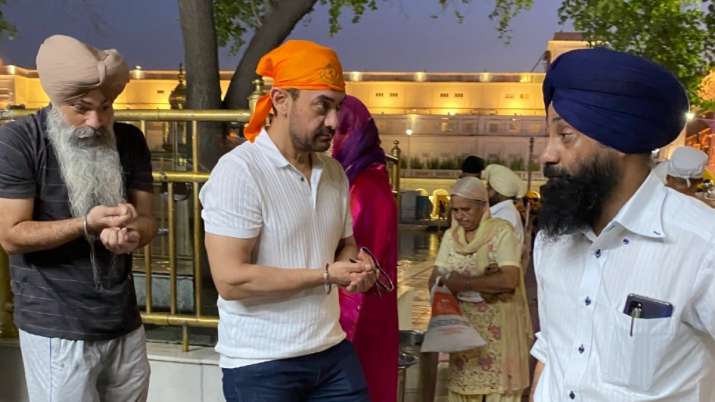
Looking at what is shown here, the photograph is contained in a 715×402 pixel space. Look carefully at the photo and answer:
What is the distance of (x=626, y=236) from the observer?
1.35 m

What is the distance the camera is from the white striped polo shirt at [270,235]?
1765mm

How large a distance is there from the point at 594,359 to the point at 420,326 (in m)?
5.71

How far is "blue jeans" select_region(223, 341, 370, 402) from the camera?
1.81 metres

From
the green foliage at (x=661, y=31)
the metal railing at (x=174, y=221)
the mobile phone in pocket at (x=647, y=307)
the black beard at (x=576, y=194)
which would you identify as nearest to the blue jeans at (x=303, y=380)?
the black beard at (x=576, y=194)

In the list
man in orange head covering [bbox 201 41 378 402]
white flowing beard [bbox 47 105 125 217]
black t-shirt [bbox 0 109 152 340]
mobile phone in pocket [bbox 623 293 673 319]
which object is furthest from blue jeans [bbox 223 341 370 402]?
mobile phone in pocket [bbox 623 293 673 319]

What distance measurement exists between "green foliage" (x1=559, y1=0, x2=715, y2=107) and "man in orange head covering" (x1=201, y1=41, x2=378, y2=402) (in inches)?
315

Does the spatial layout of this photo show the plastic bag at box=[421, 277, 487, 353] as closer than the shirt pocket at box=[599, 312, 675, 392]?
No

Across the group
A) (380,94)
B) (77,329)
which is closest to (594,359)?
(77,329)

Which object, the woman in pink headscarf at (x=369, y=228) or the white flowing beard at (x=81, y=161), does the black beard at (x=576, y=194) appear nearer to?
the woman in pink headscarf at (x=369, y=228)

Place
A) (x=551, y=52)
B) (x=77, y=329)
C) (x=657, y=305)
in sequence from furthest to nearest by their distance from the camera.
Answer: (x=551, y=52) < (x=77, y=329) < (x=657, y=305)

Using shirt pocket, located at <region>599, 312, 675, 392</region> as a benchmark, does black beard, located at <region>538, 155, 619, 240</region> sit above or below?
above

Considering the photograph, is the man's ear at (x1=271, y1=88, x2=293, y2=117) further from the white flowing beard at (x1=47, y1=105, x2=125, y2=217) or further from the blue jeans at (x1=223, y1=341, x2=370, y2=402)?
the blue jeans at (x1=223, y1=341, x2=370, y2=402)

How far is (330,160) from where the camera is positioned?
210 centimetres

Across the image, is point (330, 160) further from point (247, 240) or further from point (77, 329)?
point (77, 329)
